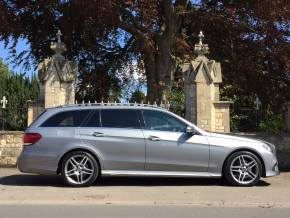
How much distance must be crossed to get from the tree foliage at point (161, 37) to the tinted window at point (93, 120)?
844cm

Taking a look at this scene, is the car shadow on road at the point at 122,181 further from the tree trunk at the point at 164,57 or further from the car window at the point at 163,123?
the tree trunk at the point at 164,57

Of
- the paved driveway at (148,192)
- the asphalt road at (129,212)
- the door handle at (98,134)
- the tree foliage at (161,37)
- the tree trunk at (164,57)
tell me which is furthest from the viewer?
the tree trunk at (164,57)

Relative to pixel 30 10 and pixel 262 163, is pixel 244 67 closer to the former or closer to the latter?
pixel 30 10

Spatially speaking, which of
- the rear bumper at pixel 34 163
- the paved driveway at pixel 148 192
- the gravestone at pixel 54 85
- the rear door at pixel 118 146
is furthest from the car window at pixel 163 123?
the gravestone at pixel 54 85

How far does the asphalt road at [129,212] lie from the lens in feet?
28.0

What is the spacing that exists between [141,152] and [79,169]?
48.0 inches

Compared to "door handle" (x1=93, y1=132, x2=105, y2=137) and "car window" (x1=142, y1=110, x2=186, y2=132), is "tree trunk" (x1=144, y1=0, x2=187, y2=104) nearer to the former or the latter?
"car window" (x1=142, y1=110, x2=186, y2=132)

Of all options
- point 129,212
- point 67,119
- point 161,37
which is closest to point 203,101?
point 67,119

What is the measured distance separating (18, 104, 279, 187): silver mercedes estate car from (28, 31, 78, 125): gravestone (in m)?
5.19

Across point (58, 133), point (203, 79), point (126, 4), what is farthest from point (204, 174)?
point (126, 4)

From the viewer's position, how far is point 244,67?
2298 centimetres

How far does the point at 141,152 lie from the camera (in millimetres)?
11305

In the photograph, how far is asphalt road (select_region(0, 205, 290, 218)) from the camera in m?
8.54

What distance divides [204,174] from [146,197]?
66.6 inches
